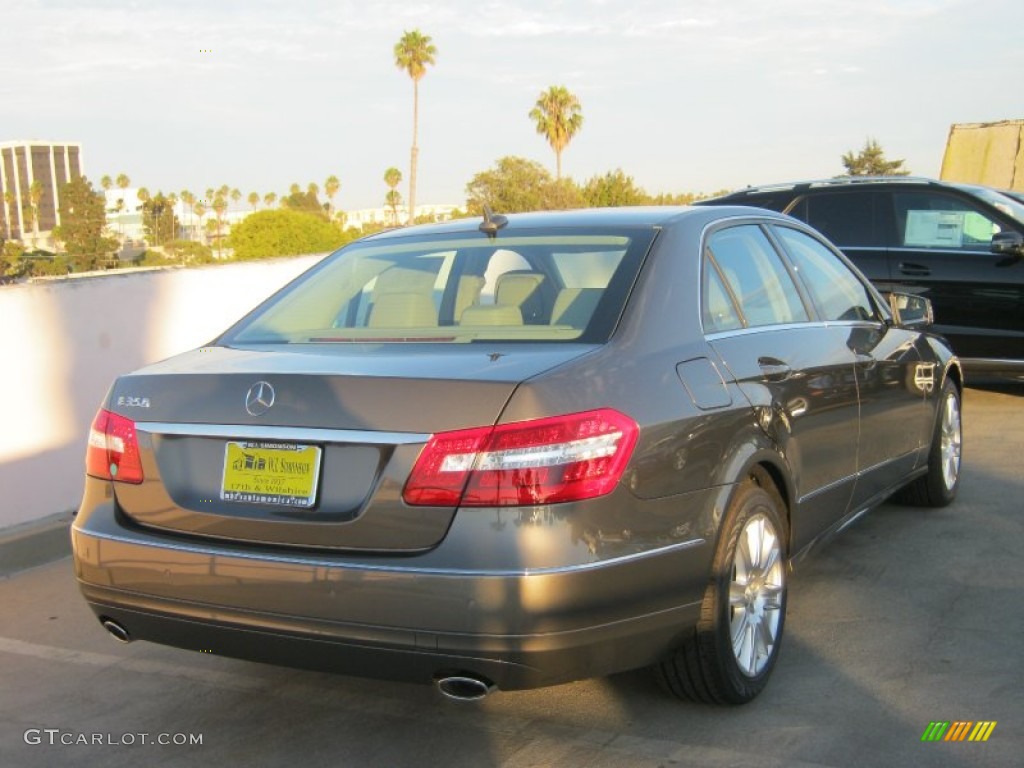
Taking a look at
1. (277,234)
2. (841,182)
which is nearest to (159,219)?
(277,234)

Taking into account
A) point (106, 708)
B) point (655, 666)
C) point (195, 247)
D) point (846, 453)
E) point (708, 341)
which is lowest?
point (195, 247)

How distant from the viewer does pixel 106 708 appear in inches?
163

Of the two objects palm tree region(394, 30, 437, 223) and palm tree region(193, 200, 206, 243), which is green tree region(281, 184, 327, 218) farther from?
palm tree region(394, 30, 437, 223)

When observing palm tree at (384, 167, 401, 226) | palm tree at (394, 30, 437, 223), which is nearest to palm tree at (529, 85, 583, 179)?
palm tree at (394, 30, 437, 223)

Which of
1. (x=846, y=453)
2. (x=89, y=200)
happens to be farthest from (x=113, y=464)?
(x=89, y=200)

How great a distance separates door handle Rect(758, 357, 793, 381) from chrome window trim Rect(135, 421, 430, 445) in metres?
Result: 1.50

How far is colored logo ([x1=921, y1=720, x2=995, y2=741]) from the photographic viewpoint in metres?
3.57

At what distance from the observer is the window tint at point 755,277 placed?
14.1ft

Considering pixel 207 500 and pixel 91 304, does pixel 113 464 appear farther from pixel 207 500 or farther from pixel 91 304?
pixel 91 304

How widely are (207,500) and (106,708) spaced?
1.22 metres

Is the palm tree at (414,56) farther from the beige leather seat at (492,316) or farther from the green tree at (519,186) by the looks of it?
the beige leather seat at (492,316)

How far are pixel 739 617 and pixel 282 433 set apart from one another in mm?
1591

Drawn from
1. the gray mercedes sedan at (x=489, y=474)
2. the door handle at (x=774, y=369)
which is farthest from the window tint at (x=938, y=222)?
the door handle at (x=774, y=369)

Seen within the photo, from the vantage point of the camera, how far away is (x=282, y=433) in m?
3.27
